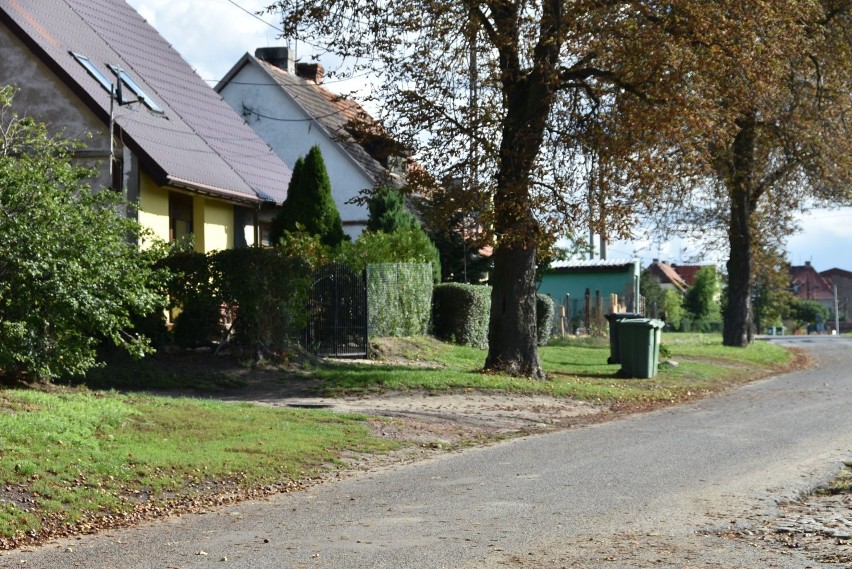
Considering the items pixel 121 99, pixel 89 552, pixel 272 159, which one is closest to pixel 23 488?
pixel 89 552

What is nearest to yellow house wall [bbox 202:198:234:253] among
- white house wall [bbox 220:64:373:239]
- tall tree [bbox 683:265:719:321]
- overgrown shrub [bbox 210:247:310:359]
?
overgrown shrub [bbox 210:247:310:359]

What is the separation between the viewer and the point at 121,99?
24.7 m

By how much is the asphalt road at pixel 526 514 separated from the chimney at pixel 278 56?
30989 mm

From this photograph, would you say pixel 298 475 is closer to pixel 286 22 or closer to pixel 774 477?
pixel 774 477

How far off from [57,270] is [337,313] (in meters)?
9.65

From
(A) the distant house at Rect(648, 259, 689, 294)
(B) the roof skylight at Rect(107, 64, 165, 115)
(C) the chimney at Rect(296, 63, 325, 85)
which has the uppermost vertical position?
(C) the chimney at Rect(296, 63, 325, 85)

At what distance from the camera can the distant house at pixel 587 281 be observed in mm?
51719

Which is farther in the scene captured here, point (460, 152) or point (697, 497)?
point (460, 152)

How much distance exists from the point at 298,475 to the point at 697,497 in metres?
3.94

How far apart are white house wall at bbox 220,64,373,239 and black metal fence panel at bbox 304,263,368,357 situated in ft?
45.1

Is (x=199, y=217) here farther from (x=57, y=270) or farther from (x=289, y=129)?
(x=57, y=270)

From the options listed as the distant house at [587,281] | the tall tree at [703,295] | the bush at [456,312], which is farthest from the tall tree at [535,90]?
the tall tree at [703,295]

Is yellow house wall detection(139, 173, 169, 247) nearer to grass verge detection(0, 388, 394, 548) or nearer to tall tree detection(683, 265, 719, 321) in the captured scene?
grass verge detection(0, 388, 394, 548)

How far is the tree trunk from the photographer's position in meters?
34.8
